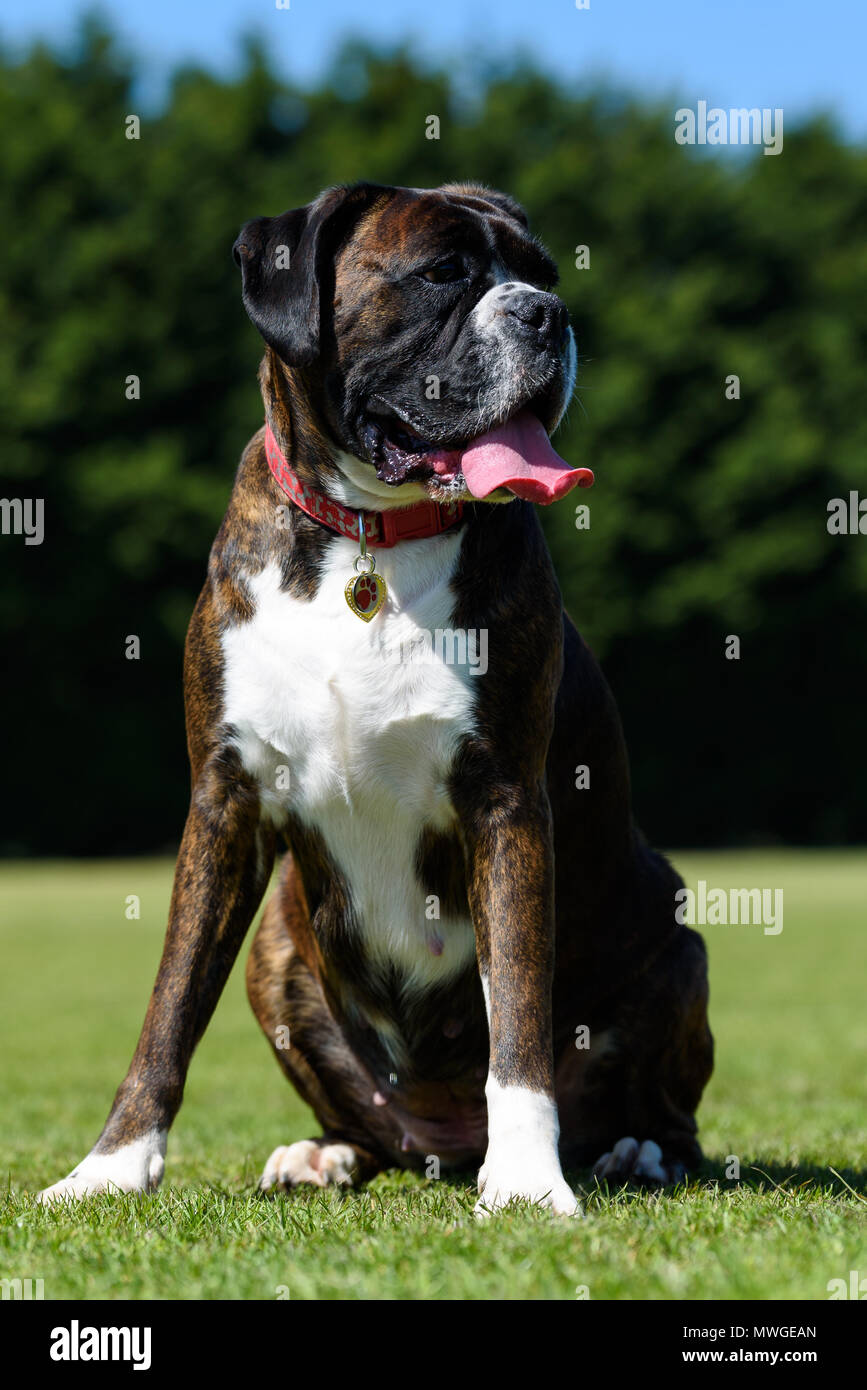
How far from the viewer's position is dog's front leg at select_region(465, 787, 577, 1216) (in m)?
3.24

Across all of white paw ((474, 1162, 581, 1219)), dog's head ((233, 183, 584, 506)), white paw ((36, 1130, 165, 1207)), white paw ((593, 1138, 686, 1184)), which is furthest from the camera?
white paw ((593, 1138, 686, 1184))

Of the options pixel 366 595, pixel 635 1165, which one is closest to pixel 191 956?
pixel 366 595

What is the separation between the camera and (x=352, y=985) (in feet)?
13.0

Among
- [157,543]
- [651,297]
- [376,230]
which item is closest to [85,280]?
[157,543]

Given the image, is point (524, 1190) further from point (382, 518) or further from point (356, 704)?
point (382, 518)

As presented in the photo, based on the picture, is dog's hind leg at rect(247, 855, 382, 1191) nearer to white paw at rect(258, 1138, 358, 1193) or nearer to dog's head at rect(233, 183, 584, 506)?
white paw at rect(258, 1138, 358, 1193)

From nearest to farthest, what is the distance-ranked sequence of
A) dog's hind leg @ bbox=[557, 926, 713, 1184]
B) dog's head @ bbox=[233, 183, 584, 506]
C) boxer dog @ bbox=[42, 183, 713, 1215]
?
boxer dog @ bbox=[42, 183, 713, 1215] → dog's head @ bbox=[233, 183, 584, 506] → dog's hind leg @ bbox=[557, 926, 713, 1184]

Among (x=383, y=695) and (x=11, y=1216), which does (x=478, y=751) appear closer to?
(x=383, y=695)

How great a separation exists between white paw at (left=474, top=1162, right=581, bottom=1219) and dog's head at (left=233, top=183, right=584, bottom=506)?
144cm

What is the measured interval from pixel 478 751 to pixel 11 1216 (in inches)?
53.3

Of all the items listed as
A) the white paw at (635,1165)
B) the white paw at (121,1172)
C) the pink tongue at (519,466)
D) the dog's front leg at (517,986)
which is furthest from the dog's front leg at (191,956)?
the white paw at (635,1165)

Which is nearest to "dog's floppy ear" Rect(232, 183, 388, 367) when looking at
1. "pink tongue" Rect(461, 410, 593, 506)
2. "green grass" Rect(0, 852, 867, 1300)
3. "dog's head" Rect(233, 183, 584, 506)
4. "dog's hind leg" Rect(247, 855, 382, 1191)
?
"dog's head" Rect(233, 183, 584, 506)

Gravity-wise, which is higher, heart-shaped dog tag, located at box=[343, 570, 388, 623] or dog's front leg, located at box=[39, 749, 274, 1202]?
heart-shaped dog tag, located at box=[343, 570, 388, 623]

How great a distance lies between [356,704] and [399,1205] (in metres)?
1.09
